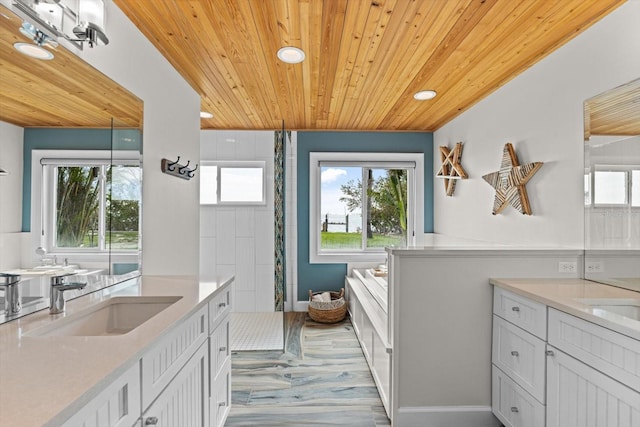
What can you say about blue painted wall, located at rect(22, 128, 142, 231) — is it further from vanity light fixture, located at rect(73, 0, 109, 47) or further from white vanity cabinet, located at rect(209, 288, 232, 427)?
white vanity cabinet, located at rect(209, 288, 232, 427)

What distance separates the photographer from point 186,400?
1.42 meters

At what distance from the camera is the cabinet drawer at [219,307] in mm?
1768

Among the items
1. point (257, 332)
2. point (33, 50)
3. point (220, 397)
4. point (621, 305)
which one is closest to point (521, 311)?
point (621, 305)

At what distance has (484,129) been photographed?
128 inches

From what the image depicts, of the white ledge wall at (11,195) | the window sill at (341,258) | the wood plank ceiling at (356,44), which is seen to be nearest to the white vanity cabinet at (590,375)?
the wood plank ceiling at (356,44)

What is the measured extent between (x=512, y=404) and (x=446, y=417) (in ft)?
1.28

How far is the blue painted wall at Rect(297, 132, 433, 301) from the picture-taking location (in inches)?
179

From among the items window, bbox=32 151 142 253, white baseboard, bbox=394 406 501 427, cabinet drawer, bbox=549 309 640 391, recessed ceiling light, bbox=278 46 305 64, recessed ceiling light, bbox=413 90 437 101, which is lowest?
white baseboard, bbox=394 406 501 427

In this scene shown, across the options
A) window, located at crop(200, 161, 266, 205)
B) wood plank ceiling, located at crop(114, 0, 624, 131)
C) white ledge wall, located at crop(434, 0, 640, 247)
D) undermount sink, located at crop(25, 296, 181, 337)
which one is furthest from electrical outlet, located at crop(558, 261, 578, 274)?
window, located at crop(200, 161, 266, 205)

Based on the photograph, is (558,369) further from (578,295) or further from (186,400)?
(186,400)

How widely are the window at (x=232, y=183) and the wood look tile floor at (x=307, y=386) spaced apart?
1785 mm

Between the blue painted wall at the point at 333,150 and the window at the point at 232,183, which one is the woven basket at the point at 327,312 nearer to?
the blue painted wall at the point at 333,150

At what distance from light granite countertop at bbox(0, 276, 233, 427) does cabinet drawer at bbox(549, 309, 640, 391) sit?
1.60 metres

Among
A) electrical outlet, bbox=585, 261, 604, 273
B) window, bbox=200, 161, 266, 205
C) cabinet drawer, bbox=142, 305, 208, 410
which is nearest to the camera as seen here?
cabinet drawer, bbox=142, 305, 208, 410
